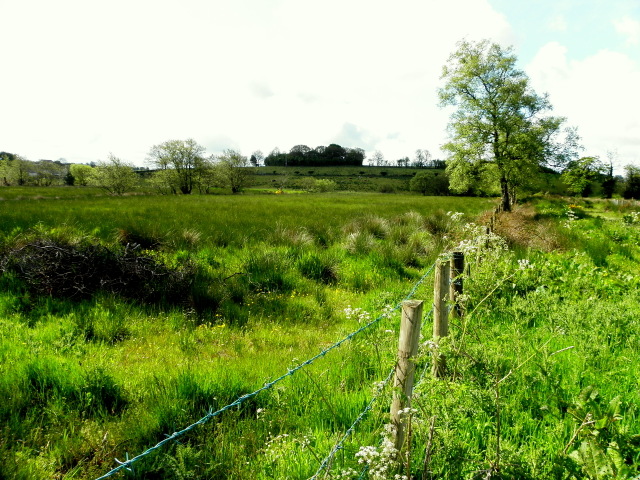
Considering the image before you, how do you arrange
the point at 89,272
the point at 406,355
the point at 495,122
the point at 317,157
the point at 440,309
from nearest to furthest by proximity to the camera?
the point at 406,355
the point at 440,309
the point at 89,272
the point at 495,122
the point at 317,157

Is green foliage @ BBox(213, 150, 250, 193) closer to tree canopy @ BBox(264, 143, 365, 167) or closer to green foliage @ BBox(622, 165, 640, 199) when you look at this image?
tree canopy @ BBox(264, 143, 365, 167)

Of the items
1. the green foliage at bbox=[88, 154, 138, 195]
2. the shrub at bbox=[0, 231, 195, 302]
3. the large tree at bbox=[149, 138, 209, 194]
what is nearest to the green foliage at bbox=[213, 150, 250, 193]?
the large tree at bbox=[149, 138, 209, 194]

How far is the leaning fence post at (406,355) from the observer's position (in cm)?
207

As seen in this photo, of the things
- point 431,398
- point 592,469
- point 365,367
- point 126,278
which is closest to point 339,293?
point 365,367

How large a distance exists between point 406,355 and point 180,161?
2732 inches

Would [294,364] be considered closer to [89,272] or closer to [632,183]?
[89,272]

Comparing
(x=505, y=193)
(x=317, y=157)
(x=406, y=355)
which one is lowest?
(x=406, y=355)

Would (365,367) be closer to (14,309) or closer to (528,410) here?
(528,410)

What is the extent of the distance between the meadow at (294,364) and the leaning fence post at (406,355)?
127mm

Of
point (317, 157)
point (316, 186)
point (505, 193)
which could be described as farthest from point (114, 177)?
point (317, 157)

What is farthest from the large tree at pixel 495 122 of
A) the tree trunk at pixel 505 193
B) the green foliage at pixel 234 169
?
the green foliage at pixel 234 169

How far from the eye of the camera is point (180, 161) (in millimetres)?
64375

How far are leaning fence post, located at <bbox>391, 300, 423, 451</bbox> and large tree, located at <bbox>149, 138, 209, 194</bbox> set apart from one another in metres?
67.0

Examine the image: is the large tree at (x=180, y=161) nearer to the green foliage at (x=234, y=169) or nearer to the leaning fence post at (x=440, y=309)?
the green foliage at (x=234, y=169)
